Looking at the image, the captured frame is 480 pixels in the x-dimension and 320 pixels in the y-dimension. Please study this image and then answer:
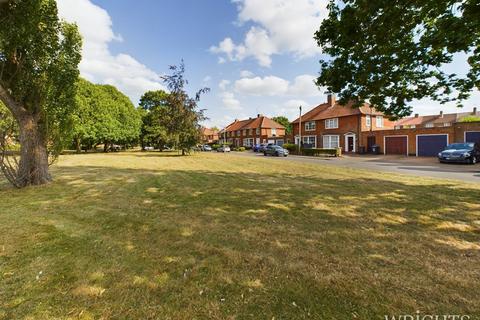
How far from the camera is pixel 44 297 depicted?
2680 mm

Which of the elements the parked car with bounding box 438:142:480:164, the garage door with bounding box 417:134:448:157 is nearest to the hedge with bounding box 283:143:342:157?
the garage door with bounding box 417:134:448:157

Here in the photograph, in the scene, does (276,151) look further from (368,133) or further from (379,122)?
(379,122)

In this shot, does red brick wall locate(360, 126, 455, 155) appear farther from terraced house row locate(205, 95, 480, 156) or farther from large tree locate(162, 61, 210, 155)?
large tree locate(162, 61, 210, 155)

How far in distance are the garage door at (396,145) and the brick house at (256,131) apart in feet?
76.6

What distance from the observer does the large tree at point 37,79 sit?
25.1ft

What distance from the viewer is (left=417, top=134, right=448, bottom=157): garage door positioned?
25.9 meters

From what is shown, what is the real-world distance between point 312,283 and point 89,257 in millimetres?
3285

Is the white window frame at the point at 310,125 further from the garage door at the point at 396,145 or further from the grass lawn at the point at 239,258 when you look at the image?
the grass lawn at the point at 239,258

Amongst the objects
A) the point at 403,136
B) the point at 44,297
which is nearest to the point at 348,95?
the point at 44,297

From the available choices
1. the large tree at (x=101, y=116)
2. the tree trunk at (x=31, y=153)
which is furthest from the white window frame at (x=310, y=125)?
the tree trunk at (x=31, y=153)

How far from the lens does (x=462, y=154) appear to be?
58.8 ft

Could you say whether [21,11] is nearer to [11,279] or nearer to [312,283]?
[11,279]

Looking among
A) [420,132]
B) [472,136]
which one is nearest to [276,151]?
[420,132]

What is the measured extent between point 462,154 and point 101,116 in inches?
1612
